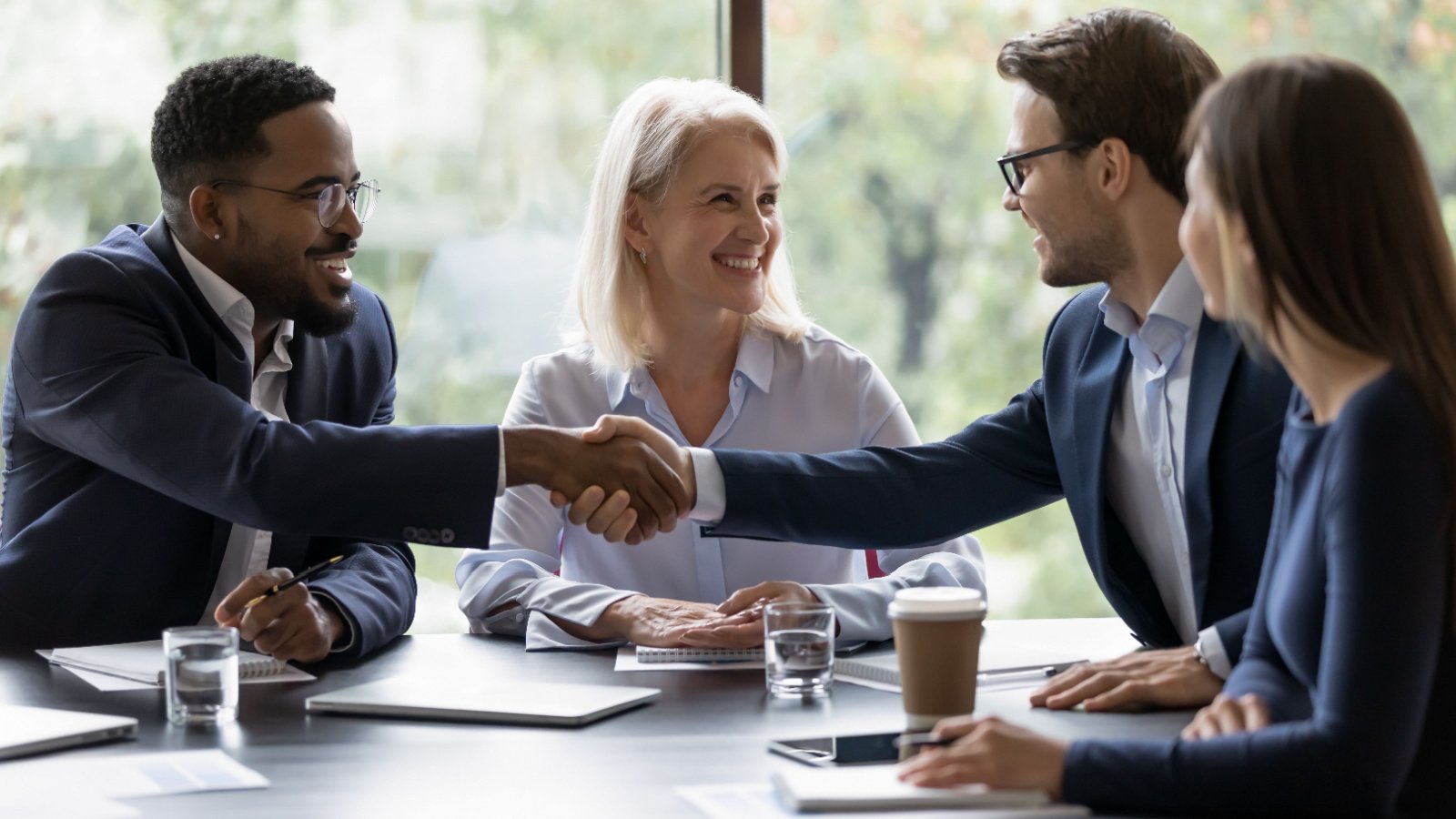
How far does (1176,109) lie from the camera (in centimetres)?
213

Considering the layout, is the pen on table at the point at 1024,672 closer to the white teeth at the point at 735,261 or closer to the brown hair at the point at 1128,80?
the brown hair at the point at 1128,80

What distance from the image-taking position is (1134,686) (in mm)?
1636

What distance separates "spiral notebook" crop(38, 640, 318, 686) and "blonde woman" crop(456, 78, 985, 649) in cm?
63

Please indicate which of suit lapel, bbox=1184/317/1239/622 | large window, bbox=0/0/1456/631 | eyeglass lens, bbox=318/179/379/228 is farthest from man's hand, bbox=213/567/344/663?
large window, bbox=0/0/1456/631

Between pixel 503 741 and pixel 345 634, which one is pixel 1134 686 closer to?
pixel 503 741

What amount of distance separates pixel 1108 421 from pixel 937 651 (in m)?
0.68

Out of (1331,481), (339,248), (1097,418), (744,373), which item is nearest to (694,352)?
(744,373)

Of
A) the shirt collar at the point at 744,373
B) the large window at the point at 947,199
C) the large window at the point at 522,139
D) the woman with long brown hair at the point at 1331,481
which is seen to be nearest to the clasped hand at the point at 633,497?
the shirt collar at the point at 744,373

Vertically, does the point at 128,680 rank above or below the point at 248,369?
below

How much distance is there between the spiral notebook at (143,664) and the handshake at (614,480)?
0.49 m

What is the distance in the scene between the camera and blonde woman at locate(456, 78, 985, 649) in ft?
8.58

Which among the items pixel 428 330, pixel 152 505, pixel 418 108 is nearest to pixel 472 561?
pixel 152 505

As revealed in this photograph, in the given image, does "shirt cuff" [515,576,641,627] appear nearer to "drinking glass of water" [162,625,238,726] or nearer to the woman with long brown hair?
"drinking glass of water" [162,625,238,726]

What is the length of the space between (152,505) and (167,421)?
209 millimetres
